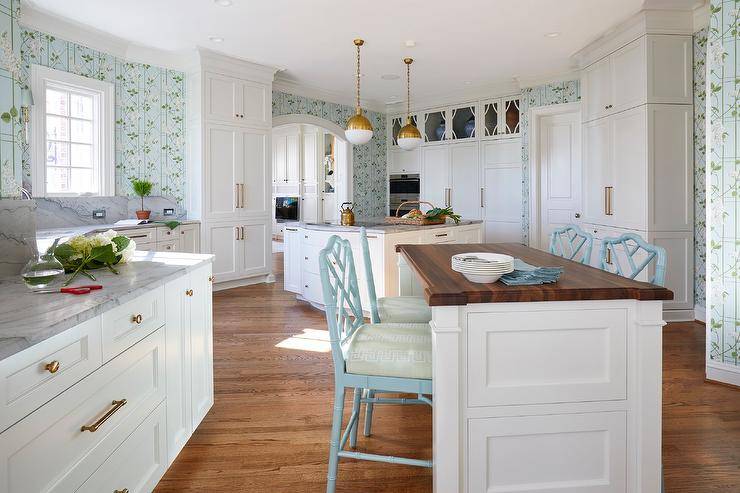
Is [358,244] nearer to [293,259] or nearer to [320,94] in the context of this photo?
[293,259]

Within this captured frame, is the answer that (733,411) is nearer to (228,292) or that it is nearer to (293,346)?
(293,346)

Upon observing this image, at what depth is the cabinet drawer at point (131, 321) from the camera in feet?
4.39

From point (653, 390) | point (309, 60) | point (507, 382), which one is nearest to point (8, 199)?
point (507, 382)

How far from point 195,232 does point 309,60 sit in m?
2.42

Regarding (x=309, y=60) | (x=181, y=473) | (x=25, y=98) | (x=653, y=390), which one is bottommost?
(x=181, y=473)

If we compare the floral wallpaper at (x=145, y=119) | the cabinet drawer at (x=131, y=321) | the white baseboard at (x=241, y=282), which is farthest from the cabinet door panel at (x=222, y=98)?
the cabinet drawer at (x=131, y=321)

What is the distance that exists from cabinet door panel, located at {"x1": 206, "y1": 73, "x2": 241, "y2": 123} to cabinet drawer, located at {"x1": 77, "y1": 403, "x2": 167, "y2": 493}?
450cm

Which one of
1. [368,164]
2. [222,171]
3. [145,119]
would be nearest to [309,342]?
[222,171]

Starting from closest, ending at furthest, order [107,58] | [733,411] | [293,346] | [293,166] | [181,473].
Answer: [181,473], [733,411], [293,346], [107,58], [293,166]

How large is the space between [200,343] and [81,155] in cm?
378

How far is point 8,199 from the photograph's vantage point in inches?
65.8

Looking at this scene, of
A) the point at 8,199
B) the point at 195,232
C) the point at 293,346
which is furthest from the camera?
the point at 195,232

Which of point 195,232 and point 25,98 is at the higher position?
point 25,98

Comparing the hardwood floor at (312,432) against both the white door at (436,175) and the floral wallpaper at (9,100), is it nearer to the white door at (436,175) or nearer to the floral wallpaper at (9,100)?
the floral wallpaper at (9,100)
